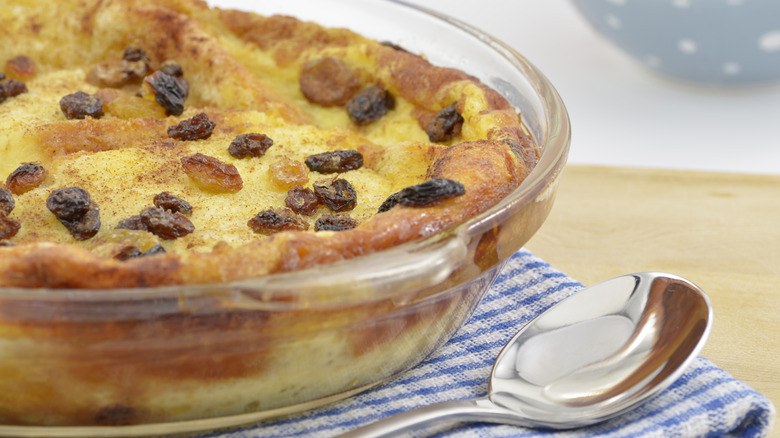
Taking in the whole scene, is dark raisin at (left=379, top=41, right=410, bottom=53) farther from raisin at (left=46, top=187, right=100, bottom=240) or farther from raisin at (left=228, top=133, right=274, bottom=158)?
raisin at (left=46, top=187, right=100, bottom=240)

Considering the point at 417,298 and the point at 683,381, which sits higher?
the point at 417,298

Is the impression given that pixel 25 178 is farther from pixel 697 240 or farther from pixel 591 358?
pixel 697 240

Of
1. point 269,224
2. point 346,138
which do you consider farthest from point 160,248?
point 346,138

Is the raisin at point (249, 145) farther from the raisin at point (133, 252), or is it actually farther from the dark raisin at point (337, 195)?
the raisin at point (133, 252)

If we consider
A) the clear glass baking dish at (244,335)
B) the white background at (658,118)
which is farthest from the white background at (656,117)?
the clear glass baking dish at (244,335)

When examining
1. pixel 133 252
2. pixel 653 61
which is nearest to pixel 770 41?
pixel 653 61

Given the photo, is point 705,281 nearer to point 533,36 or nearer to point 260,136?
point 260,136
